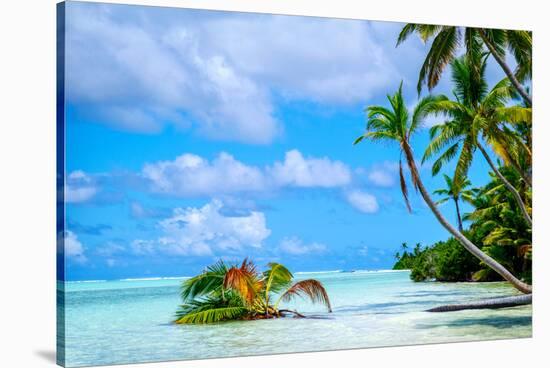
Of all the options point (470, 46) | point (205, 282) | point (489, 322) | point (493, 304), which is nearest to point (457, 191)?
point (493, 304)

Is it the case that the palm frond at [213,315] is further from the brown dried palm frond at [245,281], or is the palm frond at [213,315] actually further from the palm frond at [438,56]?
the palm frond at [438,56]

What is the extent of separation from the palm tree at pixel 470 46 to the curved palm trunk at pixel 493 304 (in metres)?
2.75

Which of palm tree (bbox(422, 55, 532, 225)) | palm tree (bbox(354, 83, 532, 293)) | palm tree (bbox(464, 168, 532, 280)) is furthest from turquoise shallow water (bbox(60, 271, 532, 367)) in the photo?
palm tree (bbox(422, 55, 532, 225))

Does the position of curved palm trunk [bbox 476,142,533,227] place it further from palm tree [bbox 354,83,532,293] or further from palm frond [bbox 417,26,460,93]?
palm frond [bbox 417,26,460,93]

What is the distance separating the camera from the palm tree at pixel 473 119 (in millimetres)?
13641

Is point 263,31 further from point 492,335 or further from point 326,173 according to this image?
point 492,335

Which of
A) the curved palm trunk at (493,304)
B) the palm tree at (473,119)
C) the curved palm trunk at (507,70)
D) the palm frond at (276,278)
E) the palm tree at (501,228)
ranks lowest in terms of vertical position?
the curved palm trunk at (493,304)

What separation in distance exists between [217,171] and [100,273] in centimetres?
188

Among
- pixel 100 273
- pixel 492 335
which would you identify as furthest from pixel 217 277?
pixel 492 335

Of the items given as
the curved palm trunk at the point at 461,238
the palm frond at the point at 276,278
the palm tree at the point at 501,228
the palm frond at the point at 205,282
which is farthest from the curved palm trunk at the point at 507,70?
the palm frond at the point at 205,282

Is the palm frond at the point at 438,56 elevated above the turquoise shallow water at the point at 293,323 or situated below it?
above

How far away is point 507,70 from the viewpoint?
14.1 meters

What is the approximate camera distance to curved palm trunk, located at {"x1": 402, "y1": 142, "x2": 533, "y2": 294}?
13.3 m
